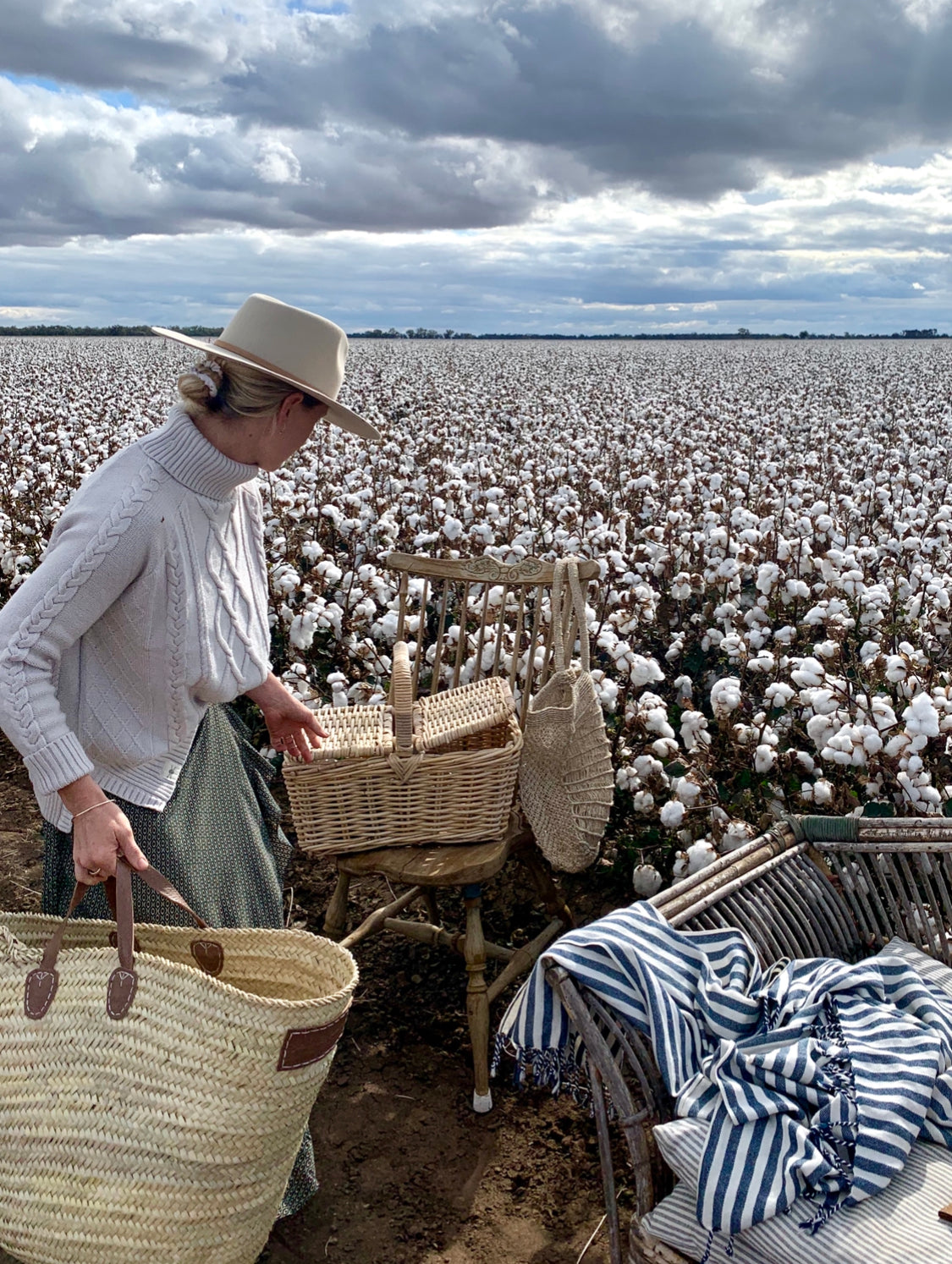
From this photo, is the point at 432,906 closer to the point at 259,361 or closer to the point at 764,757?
the point at 764,757

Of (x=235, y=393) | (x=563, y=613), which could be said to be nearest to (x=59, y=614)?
(x=235, y=393)

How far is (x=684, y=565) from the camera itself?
18.9 ft

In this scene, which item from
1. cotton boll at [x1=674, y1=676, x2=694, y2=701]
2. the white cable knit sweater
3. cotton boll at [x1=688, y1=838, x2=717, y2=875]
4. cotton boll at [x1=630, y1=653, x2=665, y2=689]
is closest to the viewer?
the white cable knit sweater

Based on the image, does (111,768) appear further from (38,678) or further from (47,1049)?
(47,1049)

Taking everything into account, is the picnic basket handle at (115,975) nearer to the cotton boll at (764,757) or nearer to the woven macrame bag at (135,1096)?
the woven macrame bag at (135,1096)

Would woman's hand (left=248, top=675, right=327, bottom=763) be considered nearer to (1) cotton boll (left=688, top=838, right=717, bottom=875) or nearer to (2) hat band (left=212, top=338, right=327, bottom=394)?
(2) hat band (left=212, top=338, right=327, bottom=394)

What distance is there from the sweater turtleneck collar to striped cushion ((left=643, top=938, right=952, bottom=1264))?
54.7 inches

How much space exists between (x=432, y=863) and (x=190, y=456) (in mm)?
1245

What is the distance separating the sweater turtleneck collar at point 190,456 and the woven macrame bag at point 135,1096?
0.75 meters

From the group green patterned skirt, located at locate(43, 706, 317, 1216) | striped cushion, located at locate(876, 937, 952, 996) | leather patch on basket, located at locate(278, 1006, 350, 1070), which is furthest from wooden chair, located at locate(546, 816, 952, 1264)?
green patterned skirt, located at locate(43, 706, 317, 1216)

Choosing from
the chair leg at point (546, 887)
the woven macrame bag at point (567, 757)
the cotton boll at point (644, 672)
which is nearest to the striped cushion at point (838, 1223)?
the woven macrame bag at point (567, 757)

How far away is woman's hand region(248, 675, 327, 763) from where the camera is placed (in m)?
2.62

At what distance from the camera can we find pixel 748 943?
2121mm

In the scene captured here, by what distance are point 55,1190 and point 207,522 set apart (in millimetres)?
1167
